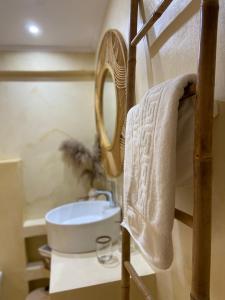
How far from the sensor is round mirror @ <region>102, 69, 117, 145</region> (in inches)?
63.1

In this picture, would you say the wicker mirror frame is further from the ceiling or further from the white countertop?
the white countertop

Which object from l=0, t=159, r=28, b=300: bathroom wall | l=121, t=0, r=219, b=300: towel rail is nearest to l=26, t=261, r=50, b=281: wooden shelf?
l=0, t=159, r=28, b=300: bathroom wall

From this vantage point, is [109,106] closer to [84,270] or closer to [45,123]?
[45,123]

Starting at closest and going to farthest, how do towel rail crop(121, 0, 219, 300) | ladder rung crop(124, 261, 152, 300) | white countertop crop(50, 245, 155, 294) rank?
1. towel rail crop(121, 0, 219, 300)
2. ladder rung crop(124, 261, 152, 300)
3. white countertop crop(50, 245, 155, 294)

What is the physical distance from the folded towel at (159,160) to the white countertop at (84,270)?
51 cm

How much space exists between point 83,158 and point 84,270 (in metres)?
1.07

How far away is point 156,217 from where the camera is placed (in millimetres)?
644

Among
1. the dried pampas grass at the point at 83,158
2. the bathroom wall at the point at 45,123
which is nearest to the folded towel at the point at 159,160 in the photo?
the dried pampas grass at the point at 83,158

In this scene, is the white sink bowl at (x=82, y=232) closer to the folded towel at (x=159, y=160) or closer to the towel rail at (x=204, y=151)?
the folded towel at (x=159, y=160)

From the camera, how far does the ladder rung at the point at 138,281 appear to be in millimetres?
813

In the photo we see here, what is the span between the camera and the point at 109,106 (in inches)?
67.5

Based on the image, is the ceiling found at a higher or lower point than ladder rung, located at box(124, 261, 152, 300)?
higher

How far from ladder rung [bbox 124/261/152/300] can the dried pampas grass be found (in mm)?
1216

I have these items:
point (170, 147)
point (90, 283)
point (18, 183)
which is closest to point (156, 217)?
point (170, 147)
